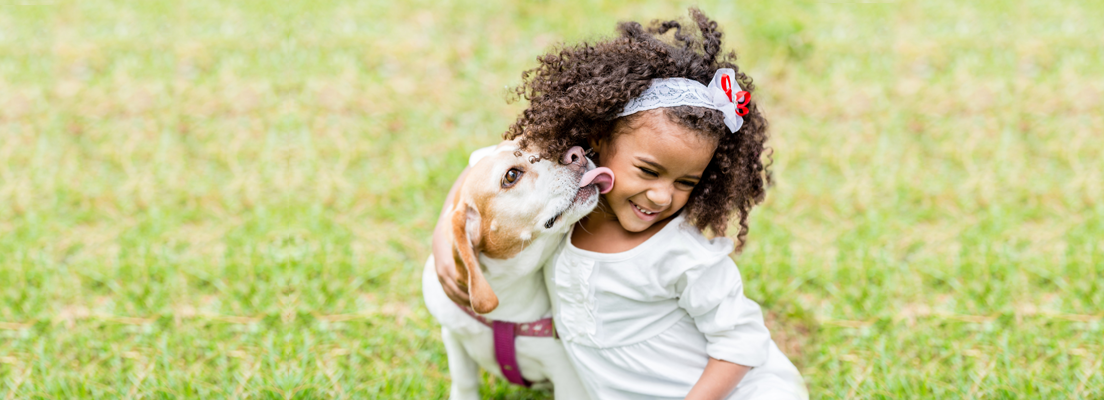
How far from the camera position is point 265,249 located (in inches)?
174

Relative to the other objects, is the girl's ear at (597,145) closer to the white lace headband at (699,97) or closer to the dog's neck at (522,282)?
the white lace headband at (699,97)

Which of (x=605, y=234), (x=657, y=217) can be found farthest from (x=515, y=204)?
(x=657, y=217)

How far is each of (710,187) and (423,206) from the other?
9.21ft

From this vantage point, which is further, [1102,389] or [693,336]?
[1102,389]

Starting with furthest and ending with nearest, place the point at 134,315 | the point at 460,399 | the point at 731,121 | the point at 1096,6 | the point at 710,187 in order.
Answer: the point at 1096,6 < the point at 134,315 < the point at 460,399 < the point at 710,187 < the point at 731,121

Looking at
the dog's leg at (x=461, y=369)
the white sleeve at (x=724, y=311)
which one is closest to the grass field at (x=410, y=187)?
the dog's leg at (x=461, y=369)

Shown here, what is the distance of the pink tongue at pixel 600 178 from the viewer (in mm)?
2436

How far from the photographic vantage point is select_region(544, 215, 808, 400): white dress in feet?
8.28

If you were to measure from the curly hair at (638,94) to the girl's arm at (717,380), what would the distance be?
50cm

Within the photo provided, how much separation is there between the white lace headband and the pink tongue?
195mm

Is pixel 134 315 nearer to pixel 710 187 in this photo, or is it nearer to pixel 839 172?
pixel 710 187

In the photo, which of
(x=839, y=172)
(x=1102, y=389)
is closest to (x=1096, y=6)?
(x=839, y=172)

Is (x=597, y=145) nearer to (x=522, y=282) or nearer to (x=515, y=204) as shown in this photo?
(x=515, y=204)

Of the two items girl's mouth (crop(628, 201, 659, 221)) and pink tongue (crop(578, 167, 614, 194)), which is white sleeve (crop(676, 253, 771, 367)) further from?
pink tongue (crop(578, 167, 614, 194))
